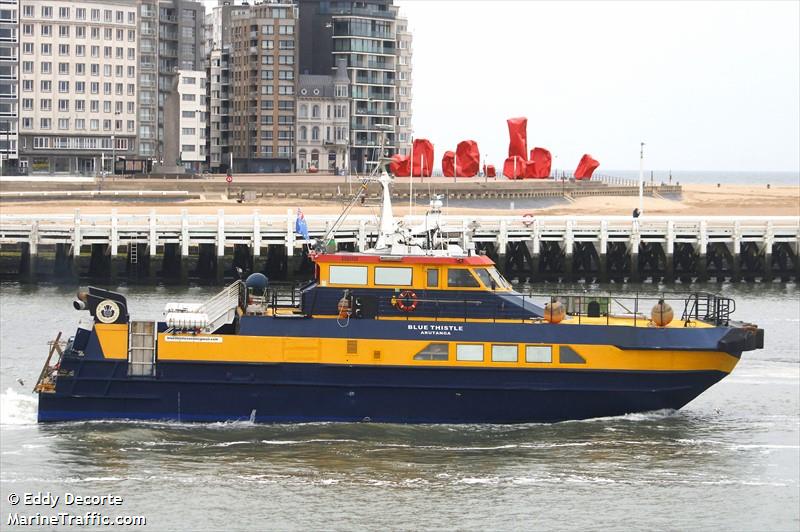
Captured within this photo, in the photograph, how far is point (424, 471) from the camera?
102ft

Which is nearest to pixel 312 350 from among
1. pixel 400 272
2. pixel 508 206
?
pixel 400 272

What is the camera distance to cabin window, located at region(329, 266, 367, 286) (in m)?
33.9

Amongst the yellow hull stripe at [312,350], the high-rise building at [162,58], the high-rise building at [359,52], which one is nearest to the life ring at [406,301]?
the yellow hull stripe at [312,350]

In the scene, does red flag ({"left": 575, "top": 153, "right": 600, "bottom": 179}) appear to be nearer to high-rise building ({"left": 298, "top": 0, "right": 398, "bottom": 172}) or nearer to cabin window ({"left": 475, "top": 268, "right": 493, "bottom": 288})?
high-rise building ({"left": 298, "top": 0, "right": 398, "bottom": 172})

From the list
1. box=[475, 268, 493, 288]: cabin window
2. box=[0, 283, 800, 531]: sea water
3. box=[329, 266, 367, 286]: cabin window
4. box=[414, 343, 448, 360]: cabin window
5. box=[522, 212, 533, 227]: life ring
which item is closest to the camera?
box=[0, 283, 800, 531]: sea water

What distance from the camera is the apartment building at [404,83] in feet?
474

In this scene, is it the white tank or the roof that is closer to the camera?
the white tank

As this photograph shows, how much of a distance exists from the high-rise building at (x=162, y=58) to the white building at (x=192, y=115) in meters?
1.06

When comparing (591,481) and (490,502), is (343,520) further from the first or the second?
(591,481)

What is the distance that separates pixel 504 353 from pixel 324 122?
10301 cm

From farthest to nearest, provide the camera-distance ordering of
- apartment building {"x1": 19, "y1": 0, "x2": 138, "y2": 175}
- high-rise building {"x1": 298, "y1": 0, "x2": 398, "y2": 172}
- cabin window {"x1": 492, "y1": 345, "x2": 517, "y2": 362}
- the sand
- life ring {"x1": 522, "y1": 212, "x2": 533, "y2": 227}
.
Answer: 1. high-rise building {"x1": 298, "y1": 0, "x2": 398, "y2": 172}
2. apartment building {"x1": 19, "y1": 0, "x2": 138, "y2": 175}
3. the sand
4. life ring {"x1": 522, "y1": 212, "x2": 533, "y2": 227}
5. cabin window {"x1": 492, "y1": 345, "x2": 517, "y2": 362}

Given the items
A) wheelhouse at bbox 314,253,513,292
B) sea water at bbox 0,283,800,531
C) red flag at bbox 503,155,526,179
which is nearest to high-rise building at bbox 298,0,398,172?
red flag at bbox 503,155,526,179

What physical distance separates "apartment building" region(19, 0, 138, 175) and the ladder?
81159 mm

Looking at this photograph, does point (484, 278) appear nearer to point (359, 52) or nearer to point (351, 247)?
point (351, 247)
